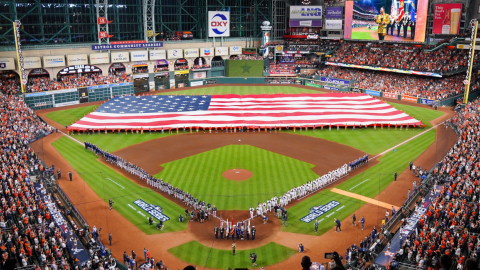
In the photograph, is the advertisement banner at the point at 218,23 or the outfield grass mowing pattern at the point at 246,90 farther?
the advertisement banner at the point at 218,23

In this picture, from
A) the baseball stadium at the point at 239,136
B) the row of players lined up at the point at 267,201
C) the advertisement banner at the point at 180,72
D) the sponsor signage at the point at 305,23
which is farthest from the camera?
the sponsor signage at the point at 305,23

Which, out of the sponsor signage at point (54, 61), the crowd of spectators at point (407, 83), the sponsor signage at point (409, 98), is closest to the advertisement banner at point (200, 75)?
the crowd of spectators at point (407, 83)

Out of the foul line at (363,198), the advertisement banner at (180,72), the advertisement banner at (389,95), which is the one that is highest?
the advertisement banner at (180,72)

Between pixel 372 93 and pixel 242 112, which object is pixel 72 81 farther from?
pixel 372 93

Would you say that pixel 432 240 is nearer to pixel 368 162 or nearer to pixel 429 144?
pixel 368 162

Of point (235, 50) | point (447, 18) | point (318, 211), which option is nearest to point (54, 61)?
point (235, 50)

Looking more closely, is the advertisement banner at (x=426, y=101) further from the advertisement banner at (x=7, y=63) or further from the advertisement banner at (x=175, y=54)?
the advertisement banner at (x=7, y=63)

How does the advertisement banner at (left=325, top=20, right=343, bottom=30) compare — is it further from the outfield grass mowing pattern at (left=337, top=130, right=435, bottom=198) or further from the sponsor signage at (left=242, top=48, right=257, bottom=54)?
the outfield grass mowing pattern at (left=337, top=130, right=435, bottom=198)

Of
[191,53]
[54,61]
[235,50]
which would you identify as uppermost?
[235,50]
